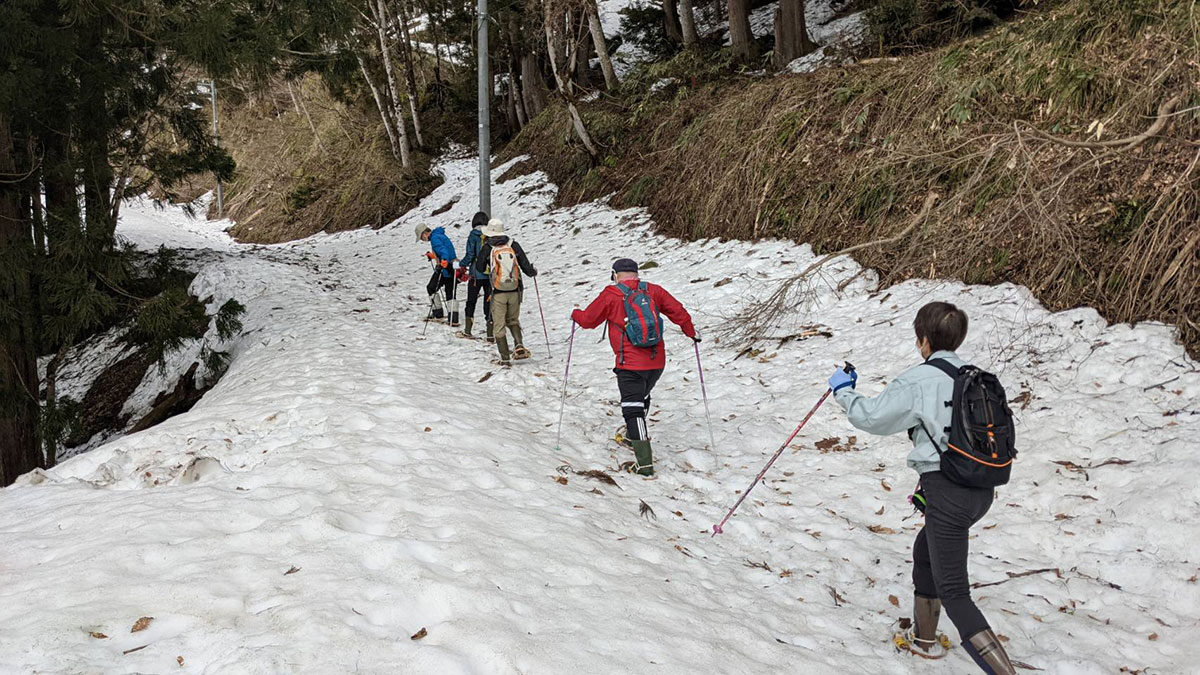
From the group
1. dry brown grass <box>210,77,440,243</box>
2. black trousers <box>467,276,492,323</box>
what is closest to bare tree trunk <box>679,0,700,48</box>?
black trousers <box>467,276,492,323</box>

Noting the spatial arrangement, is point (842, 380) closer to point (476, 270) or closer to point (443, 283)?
point (476, 270)

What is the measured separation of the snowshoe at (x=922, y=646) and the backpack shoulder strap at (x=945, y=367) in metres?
1.57

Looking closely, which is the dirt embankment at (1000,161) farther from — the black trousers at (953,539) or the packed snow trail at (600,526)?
the black trousers at (953,539)

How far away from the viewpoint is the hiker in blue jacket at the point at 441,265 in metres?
10.9

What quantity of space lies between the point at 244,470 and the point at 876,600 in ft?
15.8


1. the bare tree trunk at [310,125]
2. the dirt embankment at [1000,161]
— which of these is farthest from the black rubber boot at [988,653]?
the bare tree trunk at [310,125]

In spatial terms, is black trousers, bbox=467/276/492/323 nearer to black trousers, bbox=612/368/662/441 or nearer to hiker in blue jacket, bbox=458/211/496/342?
hiker in blue jacket, bbox=458/211/496/342

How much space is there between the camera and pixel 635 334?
5.90 meters

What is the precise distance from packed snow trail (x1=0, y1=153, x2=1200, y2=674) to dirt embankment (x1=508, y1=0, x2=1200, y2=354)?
0.53 m

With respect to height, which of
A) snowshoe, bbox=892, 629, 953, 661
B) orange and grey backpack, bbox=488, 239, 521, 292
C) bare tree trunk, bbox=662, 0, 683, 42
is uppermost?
bare tree trunk, bbox=662, 0, 683, 42

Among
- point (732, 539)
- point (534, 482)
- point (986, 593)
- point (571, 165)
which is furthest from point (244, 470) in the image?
point (571, 165)

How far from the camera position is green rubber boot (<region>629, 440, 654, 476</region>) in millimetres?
5973

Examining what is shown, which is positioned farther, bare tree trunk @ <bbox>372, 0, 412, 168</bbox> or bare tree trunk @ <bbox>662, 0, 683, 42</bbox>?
bare tree trunk @ <bbox>372, 0, 412, 168</bbox>

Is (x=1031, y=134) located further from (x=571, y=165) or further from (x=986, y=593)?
(x=571, y=165)
